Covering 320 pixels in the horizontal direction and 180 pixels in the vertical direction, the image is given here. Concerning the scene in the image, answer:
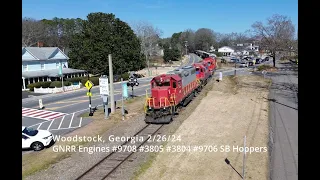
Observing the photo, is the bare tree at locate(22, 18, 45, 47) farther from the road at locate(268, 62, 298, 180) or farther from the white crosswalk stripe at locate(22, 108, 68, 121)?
the road at locate(268, 62, 298, 180)

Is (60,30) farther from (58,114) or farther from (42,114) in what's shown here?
(58,114)

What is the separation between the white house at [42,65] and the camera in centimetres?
4881

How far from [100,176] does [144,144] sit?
4624 millimetres

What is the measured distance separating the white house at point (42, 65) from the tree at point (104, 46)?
2860 mm

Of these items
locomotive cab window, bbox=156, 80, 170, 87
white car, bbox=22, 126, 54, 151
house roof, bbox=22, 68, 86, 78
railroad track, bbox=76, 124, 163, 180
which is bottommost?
railroad track, bbox=76, 124, 163, 180

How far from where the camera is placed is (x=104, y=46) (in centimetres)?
5331

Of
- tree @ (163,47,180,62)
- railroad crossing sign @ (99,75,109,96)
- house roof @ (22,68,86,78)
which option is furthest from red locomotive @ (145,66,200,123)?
tree @ (163,47,180,62)

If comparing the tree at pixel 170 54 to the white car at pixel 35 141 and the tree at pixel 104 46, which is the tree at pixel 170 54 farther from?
the white car at pixel 35 141

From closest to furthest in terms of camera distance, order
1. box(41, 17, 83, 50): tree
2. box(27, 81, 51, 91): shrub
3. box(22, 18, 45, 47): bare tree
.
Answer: box(27, 81, 51, 91): shrub
box(22, 18, 45, 47): bare tree
box(41, 17, 83, 50): tree

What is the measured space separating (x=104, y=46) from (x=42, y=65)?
480 inches

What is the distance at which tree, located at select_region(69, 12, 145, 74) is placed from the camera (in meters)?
53.5

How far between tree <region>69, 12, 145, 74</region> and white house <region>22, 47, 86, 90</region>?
2860 millimetres

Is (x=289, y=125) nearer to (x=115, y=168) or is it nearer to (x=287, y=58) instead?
(x=115, y=168)

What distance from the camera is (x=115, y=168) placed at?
45.0ft
